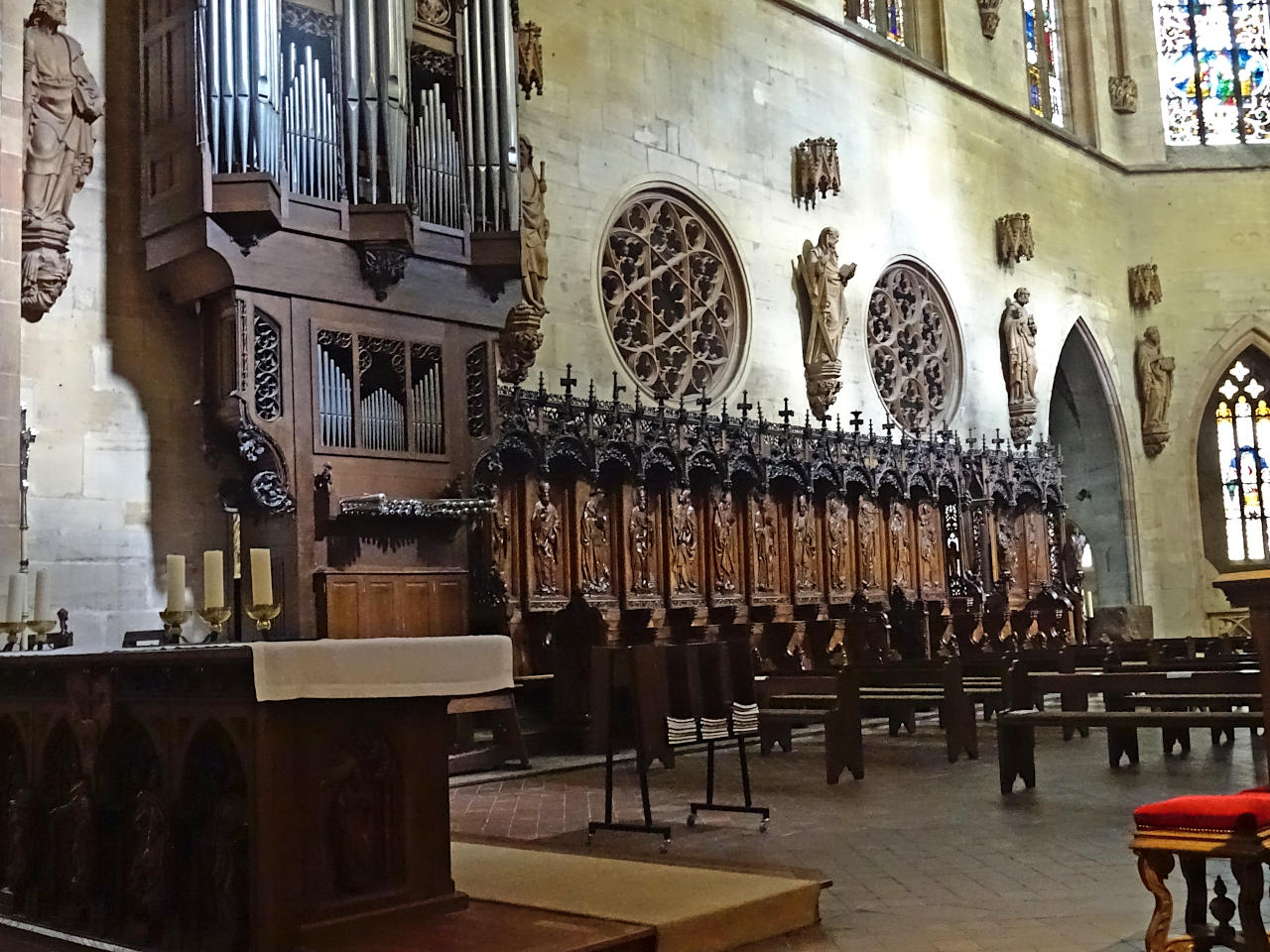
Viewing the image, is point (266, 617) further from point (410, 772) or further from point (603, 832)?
point (603, 832)

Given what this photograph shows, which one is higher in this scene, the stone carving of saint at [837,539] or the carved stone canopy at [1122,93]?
the carved stone canopy at [1122,93]

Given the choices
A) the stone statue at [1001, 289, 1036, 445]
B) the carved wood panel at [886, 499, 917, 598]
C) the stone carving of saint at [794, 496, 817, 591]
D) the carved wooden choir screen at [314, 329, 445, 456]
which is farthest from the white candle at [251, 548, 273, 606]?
the stone statue at [1001, 289, 1036, 445]

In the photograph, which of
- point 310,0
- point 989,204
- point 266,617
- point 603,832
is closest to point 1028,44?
point 989,204

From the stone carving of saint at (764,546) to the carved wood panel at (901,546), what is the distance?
7.23ft

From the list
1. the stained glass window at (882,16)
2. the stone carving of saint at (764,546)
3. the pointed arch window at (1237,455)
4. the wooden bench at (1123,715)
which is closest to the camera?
the wooden bench at (1123,715)

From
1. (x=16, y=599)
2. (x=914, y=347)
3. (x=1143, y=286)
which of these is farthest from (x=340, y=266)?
(x=1143, y=286)

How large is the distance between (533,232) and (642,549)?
122 inches

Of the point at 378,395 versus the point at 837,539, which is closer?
the point at 378,395

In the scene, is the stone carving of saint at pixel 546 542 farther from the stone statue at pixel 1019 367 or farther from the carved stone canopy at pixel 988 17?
the carved stone canopy at pixel 988 17

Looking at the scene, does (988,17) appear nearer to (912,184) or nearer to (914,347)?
(912,184)

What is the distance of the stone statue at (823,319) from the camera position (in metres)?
15.6

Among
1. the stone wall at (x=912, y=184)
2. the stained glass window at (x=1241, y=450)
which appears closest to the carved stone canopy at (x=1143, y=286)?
the stone wall at (x=912, y=184)

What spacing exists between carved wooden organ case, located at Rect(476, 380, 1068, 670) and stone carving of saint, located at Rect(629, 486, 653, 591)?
20mm

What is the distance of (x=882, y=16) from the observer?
18.8 m
